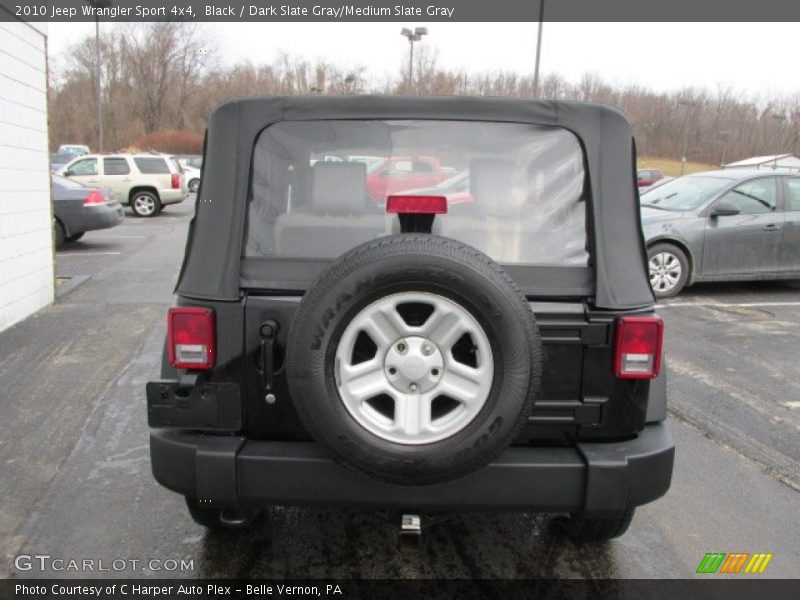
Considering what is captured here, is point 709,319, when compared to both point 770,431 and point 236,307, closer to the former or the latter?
point 770,431

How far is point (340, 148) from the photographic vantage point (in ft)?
8.71

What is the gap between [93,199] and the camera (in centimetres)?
1269

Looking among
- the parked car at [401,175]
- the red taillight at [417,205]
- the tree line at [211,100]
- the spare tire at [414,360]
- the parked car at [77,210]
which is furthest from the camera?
the tree line at [211,100]

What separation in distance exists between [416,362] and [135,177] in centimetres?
1988

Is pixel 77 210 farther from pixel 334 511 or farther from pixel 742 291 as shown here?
pixel 742 291

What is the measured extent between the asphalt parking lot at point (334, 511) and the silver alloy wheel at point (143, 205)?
1441 cm

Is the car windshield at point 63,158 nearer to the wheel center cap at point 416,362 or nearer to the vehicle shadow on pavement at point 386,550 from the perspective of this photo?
the vehicle shadow on pavement at point 386,550

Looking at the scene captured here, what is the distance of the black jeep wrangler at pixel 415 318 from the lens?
2184mm

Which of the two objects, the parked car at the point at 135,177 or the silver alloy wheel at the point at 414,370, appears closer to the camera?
the silver alloy wheel at the point at 414,370

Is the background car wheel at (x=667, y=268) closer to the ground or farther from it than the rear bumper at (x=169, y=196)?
closer to the ground

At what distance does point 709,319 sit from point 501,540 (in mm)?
5504

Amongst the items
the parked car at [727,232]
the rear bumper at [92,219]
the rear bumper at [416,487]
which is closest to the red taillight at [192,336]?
the rear bumper at [416,487]

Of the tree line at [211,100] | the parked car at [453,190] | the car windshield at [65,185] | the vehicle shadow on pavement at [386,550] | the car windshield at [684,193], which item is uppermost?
the tree line at [211,100]

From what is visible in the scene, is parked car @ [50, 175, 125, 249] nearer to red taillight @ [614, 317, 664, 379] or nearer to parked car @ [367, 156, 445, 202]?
parked car @ [367, 156, 445, 202]
